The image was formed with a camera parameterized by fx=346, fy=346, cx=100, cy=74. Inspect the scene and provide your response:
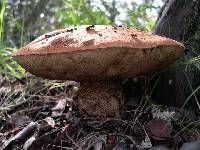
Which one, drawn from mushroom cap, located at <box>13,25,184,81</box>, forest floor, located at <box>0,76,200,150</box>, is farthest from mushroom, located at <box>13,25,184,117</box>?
forest floor, located at <box>0,76,200,150</box>

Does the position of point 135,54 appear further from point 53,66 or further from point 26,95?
point 26,95

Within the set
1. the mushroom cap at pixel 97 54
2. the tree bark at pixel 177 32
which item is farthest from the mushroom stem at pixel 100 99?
the tree bark at pixel 177 32

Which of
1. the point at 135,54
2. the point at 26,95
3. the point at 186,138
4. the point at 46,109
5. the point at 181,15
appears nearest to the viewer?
the point at 135,54

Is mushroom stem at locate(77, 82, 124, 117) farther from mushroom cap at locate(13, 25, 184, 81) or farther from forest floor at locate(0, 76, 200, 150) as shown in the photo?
mushroom cap at locate(13, 25, 184, 81)

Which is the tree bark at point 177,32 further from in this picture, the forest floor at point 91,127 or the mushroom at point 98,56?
the mushroom at point 98,56

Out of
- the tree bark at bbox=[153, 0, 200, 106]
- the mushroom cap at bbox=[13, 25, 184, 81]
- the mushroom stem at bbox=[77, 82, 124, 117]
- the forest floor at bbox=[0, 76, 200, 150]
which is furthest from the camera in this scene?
the tree bark at bbox=[153, 0, 200, 106]

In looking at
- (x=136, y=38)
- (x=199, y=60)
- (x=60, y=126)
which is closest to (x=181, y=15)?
(x=199, y=60)

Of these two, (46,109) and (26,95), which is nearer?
(46,109)
